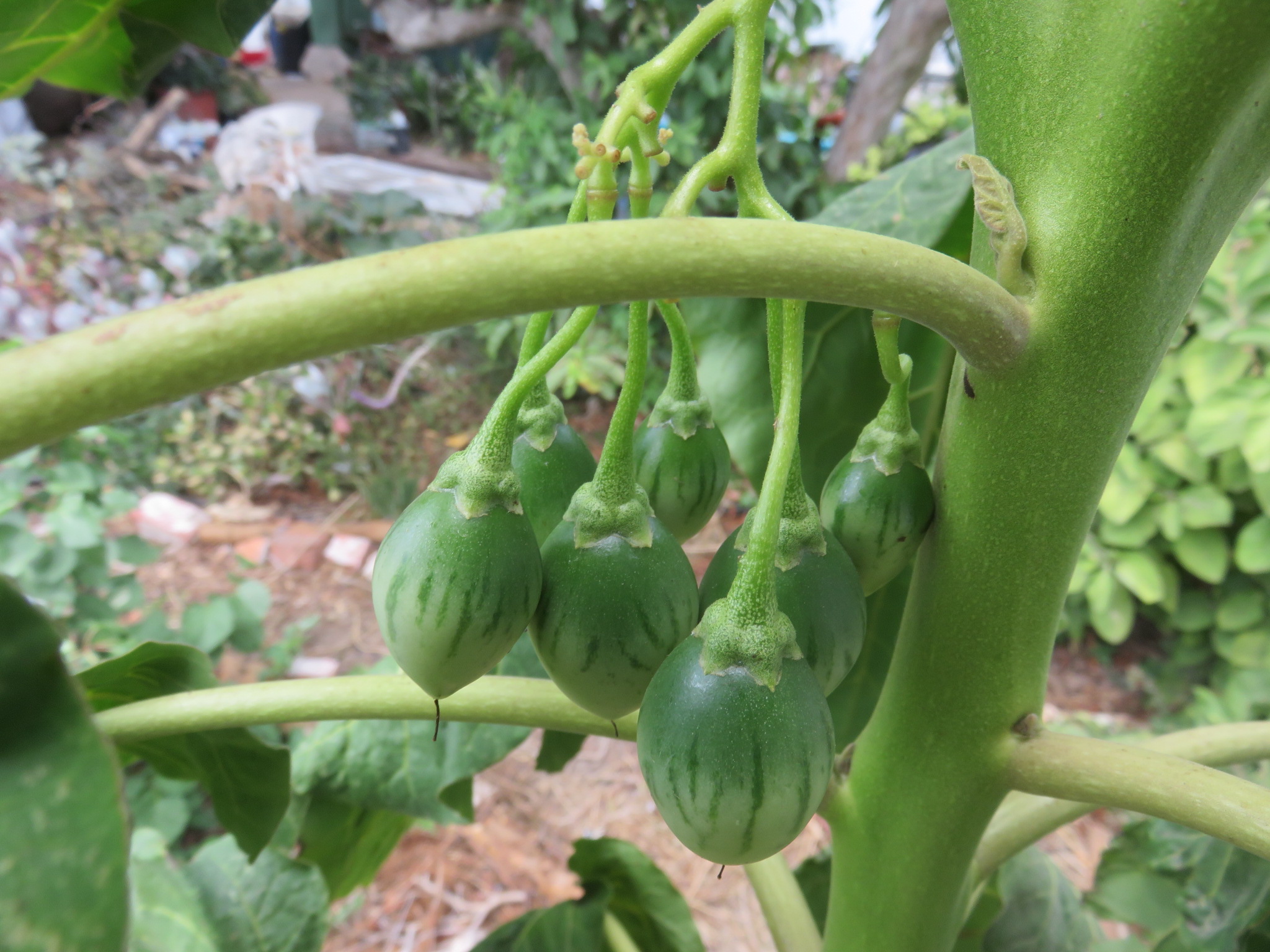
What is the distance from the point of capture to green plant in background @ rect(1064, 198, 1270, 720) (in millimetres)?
1965

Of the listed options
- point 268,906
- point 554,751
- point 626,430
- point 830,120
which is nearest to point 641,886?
point 554,751

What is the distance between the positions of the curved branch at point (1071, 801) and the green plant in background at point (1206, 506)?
1.50m

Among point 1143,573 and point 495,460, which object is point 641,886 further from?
point 1143,573

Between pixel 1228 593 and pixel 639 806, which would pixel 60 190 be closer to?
pixel 639 806

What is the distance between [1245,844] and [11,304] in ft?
10.8

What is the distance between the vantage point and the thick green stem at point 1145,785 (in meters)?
0.41

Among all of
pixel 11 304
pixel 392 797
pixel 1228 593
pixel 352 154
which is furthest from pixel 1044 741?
pixel 352 154

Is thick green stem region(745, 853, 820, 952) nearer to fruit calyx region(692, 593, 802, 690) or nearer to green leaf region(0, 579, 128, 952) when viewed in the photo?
fruit calyx region(692, 593, 802, 690)

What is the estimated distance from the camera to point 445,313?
0.81 feet

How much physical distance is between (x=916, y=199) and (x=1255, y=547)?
6.03 ft

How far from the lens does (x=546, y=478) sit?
1.65 feet

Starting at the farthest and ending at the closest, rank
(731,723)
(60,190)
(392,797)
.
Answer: (60,190)
(392,797)
(731,723)

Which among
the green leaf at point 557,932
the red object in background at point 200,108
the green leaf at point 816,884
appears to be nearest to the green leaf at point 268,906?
the green leaf at point 557,932

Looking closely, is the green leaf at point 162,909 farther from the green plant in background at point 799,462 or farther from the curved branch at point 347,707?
the curved branch at point 347,707
